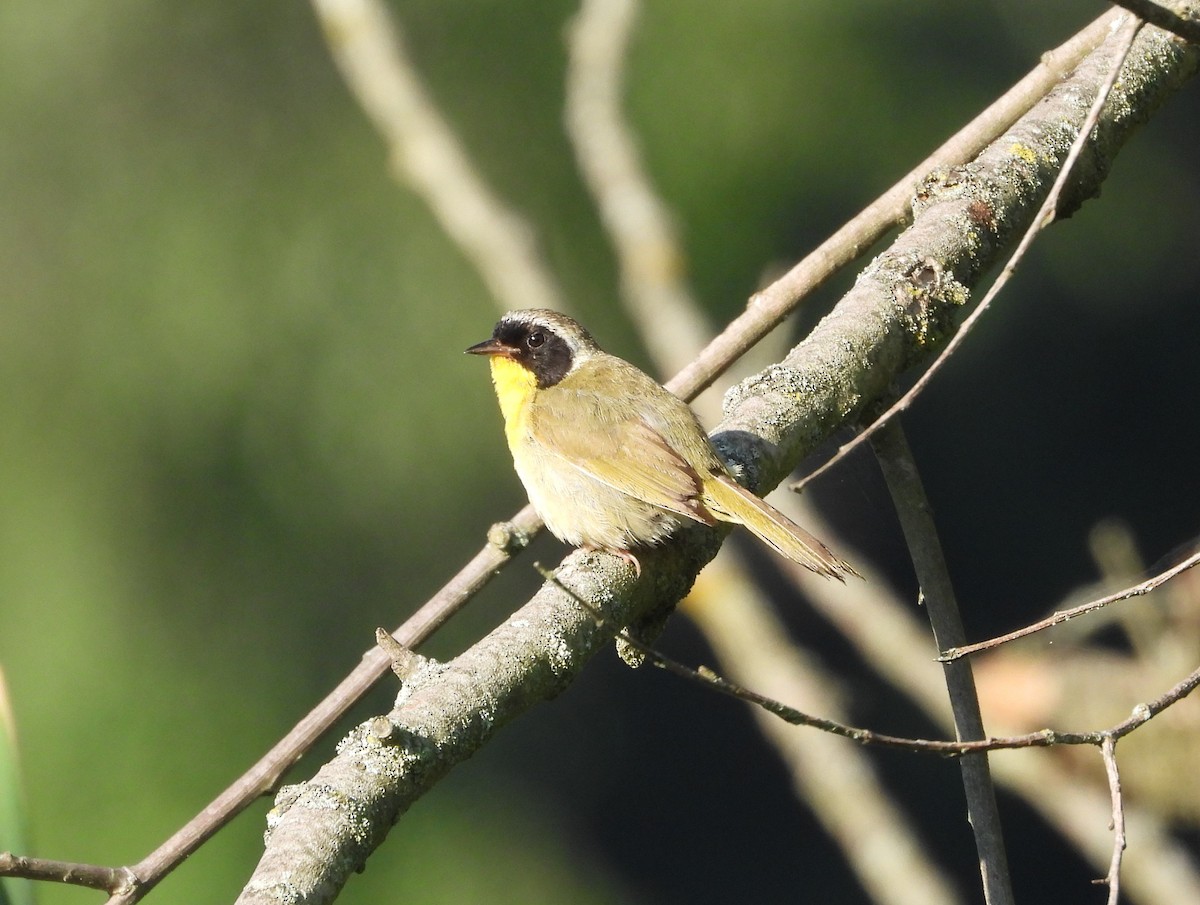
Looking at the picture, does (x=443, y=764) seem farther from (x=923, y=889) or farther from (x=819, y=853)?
(x=819, y=853)

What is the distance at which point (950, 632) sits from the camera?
2.21 meters

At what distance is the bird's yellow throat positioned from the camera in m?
2.96

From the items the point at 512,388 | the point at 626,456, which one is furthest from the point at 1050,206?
the point at 512,388

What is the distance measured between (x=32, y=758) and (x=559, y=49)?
3736 millimetres

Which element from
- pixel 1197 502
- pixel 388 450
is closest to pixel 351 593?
pixel 388 450

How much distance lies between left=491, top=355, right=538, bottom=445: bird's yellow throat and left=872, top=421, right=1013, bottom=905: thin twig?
92 cm

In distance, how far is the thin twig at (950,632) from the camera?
2029 millimetres

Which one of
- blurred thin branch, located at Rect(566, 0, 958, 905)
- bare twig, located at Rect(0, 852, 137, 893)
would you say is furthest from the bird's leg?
blurred thin branch, located at Rect(566, 0, 958, 905)

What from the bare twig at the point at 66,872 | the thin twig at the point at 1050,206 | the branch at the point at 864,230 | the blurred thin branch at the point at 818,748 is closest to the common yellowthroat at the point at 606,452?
the branch at the point at 864,230

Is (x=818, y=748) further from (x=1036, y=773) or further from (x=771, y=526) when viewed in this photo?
(x=771, y=526)

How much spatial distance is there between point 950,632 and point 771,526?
353mm

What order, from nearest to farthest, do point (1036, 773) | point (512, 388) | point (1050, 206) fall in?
point (1050, 206) < point (512, 388) < point (1036, 773)

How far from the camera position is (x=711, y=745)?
17.1ft

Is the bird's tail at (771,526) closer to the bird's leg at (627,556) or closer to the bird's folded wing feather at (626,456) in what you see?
the bird's folded wing feather at (626,456)
